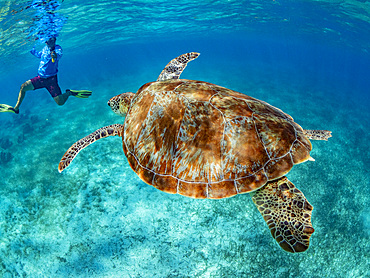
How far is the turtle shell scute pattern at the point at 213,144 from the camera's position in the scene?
2.51 m

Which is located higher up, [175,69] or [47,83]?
[175,69]

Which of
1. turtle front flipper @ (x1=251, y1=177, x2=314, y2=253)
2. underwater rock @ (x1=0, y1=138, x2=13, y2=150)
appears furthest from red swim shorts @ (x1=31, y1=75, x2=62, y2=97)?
turtle front flipper @ (x1=251, y1=177, x2=314, y2=253)

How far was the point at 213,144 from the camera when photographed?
258 centimetres

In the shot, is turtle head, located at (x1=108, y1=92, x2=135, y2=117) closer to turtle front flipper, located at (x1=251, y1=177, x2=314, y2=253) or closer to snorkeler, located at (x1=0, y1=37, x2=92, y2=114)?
turtle front flipper, located at (x1=251, y1=177, x2=314, y2=253)

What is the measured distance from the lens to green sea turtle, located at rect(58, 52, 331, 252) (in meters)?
2.49

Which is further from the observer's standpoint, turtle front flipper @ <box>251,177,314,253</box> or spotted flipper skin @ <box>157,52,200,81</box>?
spotted flipper skin @ <box>157,52,200,81</box>

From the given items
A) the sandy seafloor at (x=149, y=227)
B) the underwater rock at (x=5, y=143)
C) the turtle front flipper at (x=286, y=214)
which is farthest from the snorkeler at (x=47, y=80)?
the turtle front flipper at (x=286, y=214)

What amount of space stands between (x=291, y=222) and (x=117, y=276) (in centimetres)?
416

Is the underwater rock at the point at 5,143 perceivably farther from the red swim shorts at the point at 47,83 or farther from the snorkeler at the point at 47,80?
the red swim shorts at the point at 47,83

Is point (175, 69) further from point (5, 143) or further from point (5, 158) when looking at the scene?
point (5, 143)

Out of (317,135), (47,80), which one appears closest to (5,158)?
(47,80)

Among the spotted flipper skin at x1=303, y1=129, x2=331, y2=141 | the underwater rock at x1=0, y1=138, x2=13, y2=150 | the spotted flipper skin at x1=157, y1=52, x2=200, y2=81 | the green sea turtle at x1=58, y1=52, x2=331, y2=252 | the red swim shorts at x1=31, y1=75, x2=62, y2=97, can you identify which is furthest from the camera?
the underwater rock at x1=0, y1=138, x2=13, y2=150

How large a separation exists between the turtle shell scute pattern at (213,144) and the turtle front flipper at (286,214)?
0.37 m

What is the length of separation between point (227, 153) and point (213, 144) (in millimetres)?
233
